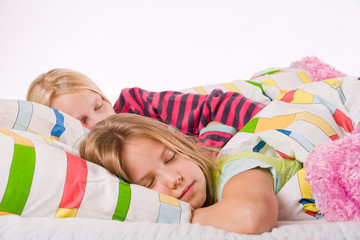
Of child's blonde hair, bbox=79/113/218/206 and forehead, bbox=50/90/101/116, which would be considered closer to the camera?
child's blonde hair, bbox=79/113/218/206

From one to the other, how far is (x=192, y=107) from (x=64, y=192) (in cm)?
87

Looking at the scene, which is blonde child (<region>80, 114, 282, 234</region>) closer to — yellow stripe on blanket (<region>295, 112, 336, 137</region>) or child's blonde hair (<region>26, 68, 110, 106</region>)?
yellow stripe on blanket (<region>295, 112, 336, 137</region>)

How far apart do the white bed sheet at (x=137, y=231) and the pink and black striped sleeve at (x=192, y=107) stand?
29.5 inches

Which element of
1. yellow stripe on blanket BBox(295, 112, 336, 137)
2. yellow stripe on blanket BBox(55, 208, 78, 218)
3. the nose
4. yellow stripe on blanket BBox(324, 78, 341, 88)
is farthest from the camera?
yellow stripe on blanket BBox(324, 78, 341, 88)

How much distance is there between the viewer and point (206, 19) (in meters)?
3.76

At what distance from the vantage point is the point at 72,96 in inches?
66.1

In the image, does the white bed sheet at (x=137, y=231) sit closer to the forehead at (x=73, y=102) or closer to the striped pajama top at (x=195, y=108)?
the striped pajama top at (x=195, y=108)

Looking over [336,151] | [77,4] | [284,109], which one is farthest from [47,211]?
[77,4]

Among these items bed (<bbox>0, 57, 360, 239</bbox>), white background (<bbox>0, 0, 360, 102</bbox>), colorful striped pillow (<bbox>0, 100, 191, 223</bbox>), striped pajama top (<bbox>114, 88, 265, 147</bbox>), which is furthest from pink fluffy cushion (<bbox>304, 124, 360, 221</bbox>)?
white background (<bbox>0, 0, 360, 102</bbox>)

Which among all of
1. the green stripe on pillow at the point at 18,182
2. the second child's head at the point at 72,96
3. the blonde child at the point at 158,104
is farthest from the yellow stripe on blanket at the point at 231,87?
the green stripe on pillow at the point at 18,182

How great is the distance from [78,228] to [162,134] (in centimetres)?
43

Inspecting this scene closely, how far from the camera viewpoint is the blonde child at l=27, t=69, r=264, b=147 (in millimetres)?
1511

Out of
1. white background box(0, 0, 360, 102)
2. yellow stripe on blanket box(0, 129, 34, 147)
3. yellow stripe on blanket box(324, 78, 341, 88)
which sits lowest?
white background box(0, 0, 360, 102)

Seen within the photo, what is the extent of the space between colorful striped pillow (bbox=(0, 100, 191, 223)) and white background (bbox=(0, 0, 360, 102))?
8.49ft
